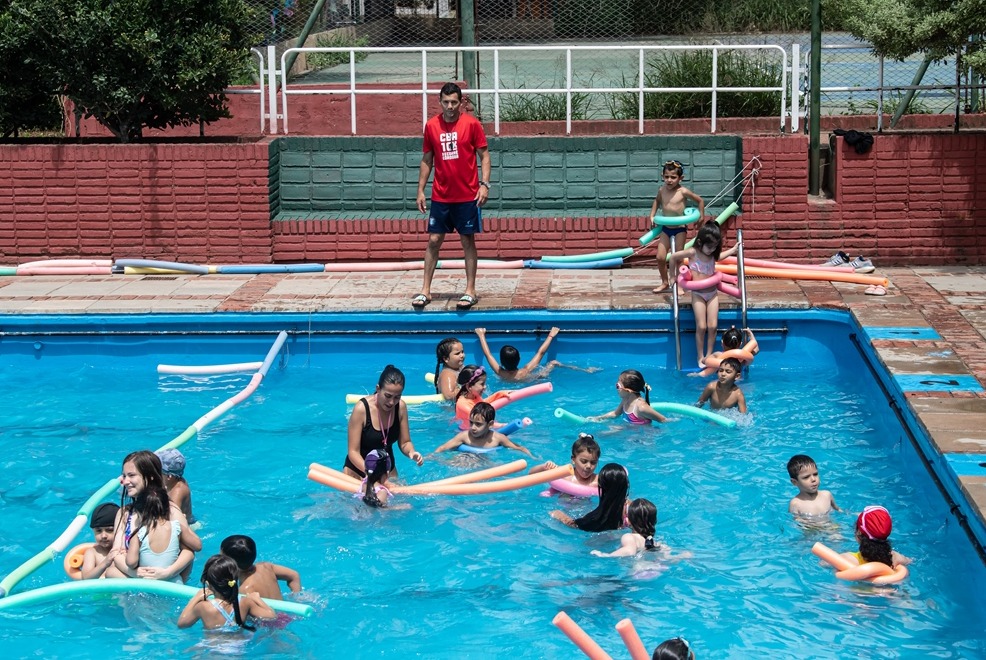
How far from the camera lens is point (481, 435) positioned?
962cm

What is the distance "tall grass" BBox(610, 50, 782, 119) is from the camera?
52.9ft

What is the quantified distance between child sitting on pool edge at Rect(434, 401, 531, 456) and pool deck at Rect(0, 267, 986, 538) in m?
2.86

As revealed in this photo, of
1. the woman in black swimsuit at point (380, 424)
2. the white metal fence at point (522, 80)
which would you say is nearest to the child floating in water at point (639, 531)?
the woman in black swimsuit at point (380, 424)

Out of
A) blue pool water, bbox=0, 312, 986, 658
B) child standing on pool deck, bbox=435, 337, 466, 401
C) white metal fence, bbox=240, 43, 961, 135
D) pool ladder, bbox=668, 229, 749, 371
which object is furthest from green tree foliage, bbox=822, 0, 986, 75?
child standing on pool deck, bbox=435, 337, 466, 401

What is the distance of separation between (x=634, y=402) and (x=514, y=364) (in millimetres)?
1614

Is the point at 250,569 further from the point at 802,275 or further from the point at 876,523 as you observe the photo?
the point at 802,275

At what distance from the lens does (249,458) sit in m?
10.2

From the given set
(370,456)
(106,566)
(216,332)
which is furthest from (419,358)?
(106,566)

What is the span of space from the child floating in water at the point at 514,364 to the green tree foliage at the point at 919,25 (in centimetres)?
494

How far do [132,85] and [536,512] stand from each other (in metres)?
8.03

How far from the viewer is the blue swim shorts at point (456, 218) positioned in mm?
12109


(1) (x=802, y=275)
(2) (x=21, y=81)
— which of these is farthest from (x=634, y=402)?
(2) (x=21, y=81)

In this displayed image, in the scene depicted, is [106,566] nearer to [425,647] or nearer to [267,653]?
[267,653]

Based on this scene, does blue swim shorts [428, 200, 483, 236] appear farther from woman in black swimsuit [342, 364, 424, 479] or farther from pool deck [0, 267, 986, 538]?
woman in black swimsuit [342, 364, 424, 479]
